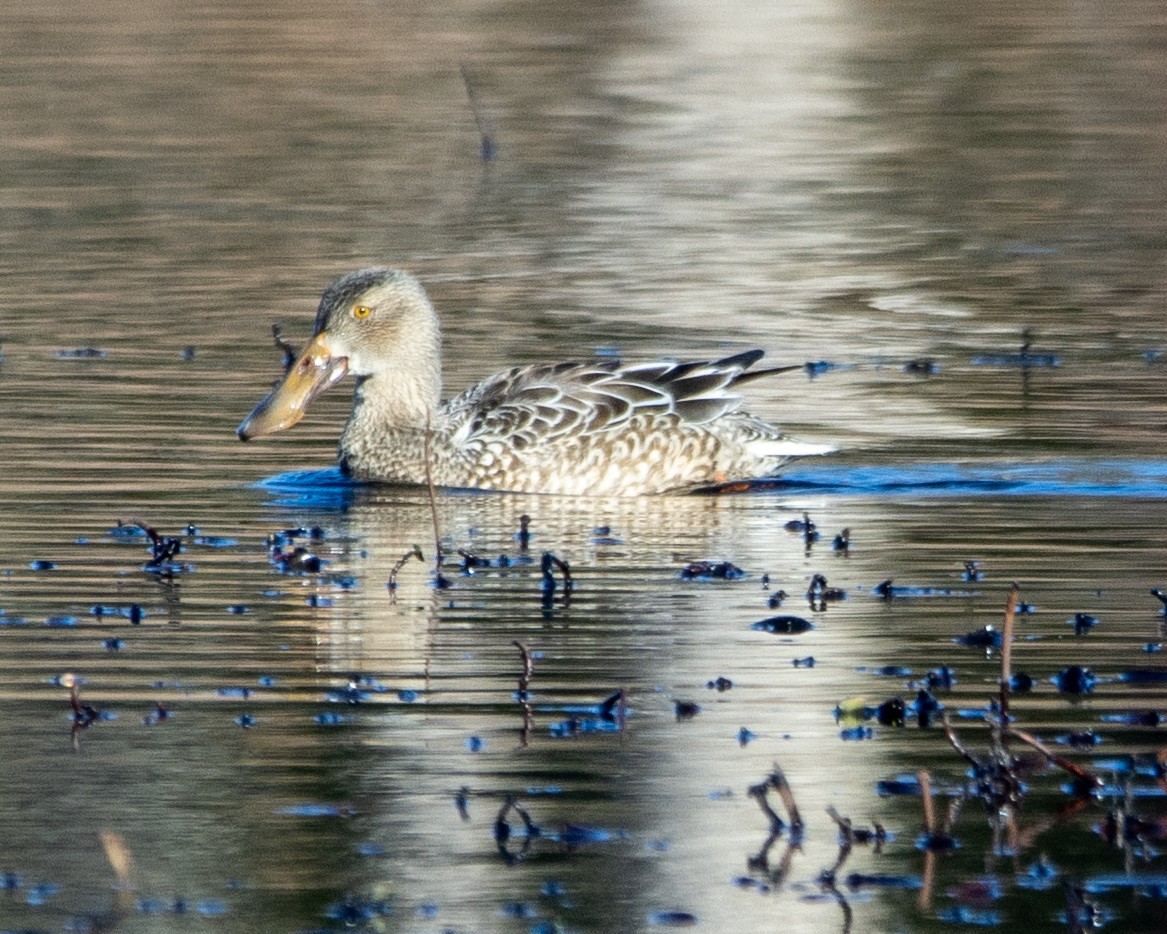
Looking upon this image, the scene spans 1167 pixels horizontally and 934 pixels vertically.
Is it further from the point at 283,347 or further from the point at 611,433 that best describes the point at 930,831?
the point at 283,347

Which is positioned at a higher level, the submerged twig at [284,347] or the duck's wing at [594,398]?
the submerged twig at [284,347]

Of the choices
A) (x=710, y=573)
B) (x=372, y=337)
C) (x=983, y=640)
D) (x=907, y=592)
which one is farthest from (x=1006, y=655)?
(x=372, y=337)

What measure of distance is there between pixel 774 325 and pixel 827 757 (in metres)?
10.9

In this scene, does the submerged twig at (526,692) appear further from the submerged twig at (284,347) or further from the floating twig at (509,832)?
the submerged twig at (284,347)

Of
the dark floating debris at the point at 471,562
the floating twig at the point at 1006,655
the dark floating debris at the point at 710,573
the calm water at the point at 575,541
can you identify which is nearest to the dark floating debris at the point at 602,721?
the calm water at the point at 575,541

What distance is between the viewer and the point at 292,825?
715 cm

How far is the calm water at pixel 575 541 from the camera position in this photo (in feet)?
22.4

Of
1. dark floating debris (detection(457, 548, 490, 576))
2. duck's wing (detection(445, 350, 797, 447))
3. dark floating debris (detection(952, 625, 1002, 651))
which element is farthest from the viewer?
duck's wing (detection(445, 350, 797, 447))

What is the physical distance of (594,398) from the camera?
13.1m

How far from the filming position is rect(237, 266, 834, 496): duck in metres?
13.1

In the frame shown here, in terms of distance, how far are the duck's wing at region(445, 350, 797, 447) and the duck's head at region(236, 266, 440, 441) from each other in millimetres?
723

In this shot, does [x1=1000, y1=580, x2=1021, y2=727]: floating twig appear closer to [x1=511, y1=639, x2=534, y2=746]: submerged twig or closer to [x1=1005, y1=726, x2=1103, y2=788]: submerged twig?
[x1=1005, y1=726, x2=1103, y2=788]: submerged twig

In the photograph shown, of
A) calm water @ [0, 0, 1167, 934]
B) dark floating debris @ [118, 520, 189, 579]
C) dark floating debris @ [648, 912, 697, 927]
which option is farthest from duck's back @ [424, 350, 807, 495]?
dark floating debris @ [648, 912, 697, 927]

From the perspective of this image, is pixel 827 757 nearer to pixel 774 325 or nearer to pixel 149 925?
pixel 149 925
